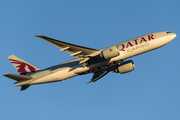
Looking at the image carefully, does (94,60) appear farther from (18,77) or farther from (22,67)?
(22,67)

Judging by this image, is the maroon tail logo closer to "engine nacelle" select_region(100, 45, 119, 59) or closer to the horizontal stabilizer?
the horizontal stabilizer

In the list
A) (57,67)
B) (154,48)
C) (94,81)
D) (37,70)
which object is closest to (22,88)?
(37,70)

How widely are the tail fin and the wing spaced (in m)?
10.8

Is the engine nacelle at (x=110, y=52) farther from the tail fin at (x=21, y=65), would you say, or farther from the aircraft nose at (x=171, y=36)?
the tail fin at (x=21, y=65)

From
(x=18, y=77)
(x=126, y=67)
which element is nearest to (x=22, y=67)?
(x=18, y=77)

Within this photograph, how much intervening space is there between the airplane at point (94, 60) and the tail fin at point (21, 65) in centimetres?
40

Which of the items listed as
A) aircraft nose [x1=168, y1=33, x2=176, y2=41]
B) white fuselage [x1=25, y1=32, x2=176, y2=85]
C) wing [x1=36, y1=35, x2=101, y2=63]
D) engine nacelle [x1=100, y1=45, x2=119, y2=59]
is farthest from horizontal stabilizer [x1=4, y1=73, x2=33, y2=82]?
aircraft nose [x1=168, y1=33, x2=176, y2=41]

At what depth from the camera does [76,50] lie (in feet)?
111

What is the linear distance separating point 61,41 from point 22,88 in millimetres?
14257

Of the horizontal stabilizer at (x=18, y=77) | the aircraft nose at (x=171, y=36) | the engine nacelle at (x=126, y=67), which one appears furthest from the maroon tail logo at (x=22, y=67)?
the aircraft nose at (x=171, y=36)

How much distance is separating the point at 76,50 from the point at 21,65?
13749mm

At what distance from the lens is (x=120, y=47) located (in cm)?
3553

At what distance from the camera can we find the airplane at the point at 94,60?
33.6m

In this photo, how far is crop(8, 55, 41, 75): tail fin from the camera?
4121cm
